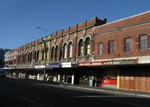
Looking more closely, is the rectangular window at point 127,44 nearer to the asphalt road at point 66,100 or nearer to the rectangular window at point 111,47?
the rectangular window at point 111,47

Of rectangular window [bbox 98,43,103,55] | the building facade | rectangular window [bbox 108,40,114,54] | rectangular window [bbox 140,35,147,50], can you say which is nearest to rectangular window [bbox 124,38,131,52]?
the building facade

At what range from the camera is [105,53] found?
32.1 metres

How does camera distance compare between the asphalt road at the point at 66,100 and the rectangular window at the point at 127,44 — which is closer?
the asphalt road at the point at 66,100

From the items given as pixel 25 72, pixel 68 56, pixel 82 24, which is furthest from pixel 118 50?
pixel 25 72

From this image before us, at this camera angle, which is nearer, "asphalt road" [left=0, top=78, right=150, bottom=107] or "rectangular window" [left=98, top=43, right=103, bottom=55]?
"asphalt road" [left=0, top=78, right=150, bottom=107]

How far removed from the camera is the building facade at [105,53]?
26438 mm

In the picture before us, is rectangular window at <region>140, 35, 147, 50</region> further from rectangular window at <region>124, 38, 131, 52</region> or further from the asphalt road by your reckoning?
the asphalt road

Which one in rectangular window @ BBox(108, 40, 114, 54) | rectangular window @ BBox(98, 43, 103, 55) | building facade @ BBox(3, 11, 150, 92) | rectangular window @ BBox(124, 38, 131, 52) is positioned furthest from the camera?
rectangular window @ BBox(98, 43, 103, 55)

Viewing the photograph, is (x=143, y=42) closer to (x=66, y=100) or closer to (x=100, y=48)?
(x=100, y=48)

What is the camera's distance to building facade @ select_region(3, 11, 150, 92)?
26.4 m

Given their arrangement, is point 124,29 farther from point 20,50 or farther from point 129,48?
point 20,50

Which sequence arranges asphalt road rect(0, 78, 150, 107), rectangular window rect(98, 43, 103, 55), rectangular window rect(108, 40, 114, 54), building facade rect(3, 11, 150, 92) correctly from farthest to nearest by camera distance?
rectangular window rect(98, 43, 103, 55) < rectangular window rect(108, 40, 114, 54) < building facade rect(3, 11, 150, 92) < asphalt road rect(0, 78, 150, 107)

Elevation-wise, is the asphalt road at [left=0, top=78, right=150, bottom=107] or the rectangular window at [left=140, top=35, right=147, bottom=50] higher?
the rectangular window at [left=140, top=35, right=147, bottom=50]

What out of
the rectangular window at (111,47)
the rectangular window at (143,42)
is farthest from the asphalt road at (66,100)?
the rectangular window at (111,47)
